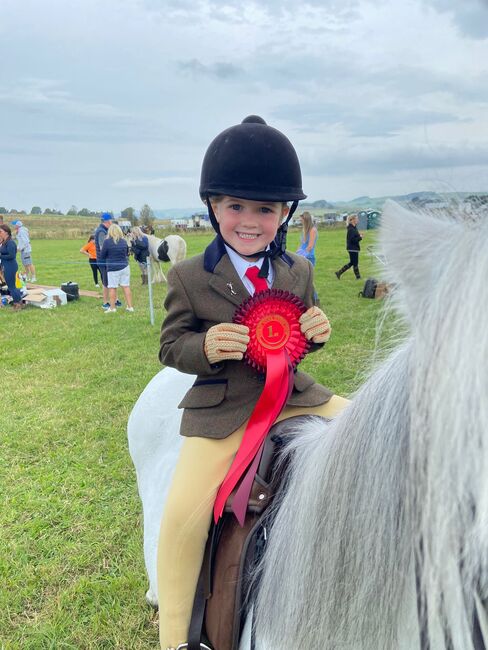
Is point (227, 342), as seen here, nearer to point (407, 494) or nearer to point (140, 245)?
point (407, 494)

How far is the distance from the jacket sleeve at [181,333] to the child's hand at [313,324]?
343 millimetres

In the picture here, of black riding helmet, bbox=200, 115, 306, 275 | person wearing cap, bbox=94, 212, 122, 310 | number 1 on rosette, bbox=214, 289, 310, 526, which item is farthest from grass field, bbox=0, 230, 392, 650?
person wearing cap, bbox=94, 212, 122, 310

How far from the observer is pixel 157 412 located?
2.48 m

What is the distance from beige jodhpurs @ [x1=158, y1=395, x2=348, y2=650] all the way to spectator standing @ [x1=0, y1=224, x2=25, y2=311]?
439 inches

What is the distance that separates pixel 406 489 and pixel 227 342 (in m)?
0.89


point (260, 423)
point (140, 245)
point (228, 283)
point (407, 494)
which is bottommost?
point (260, 423)

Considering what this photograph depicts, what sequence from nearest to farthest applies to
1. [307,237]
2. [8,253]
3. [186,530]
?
[186,530] → [307,237] → [8,253]

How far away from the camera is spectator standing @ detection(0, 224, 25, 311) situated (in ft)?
36.7

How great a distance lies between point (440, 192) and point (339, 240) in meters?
27.7

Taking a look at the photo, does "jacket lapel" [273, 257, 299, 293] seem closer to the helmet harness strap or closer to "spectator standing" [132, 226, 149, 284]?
the helmet harness strap

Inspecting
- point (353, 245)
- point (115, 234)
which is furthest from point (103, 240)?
point (353, 245)

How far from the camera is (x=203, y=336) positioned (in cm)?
165

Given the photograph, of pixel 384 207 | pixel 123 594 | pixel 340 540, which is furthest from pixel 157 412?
pixel 384 207

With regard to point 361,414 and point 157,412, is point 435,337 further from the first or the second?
point 157,412
